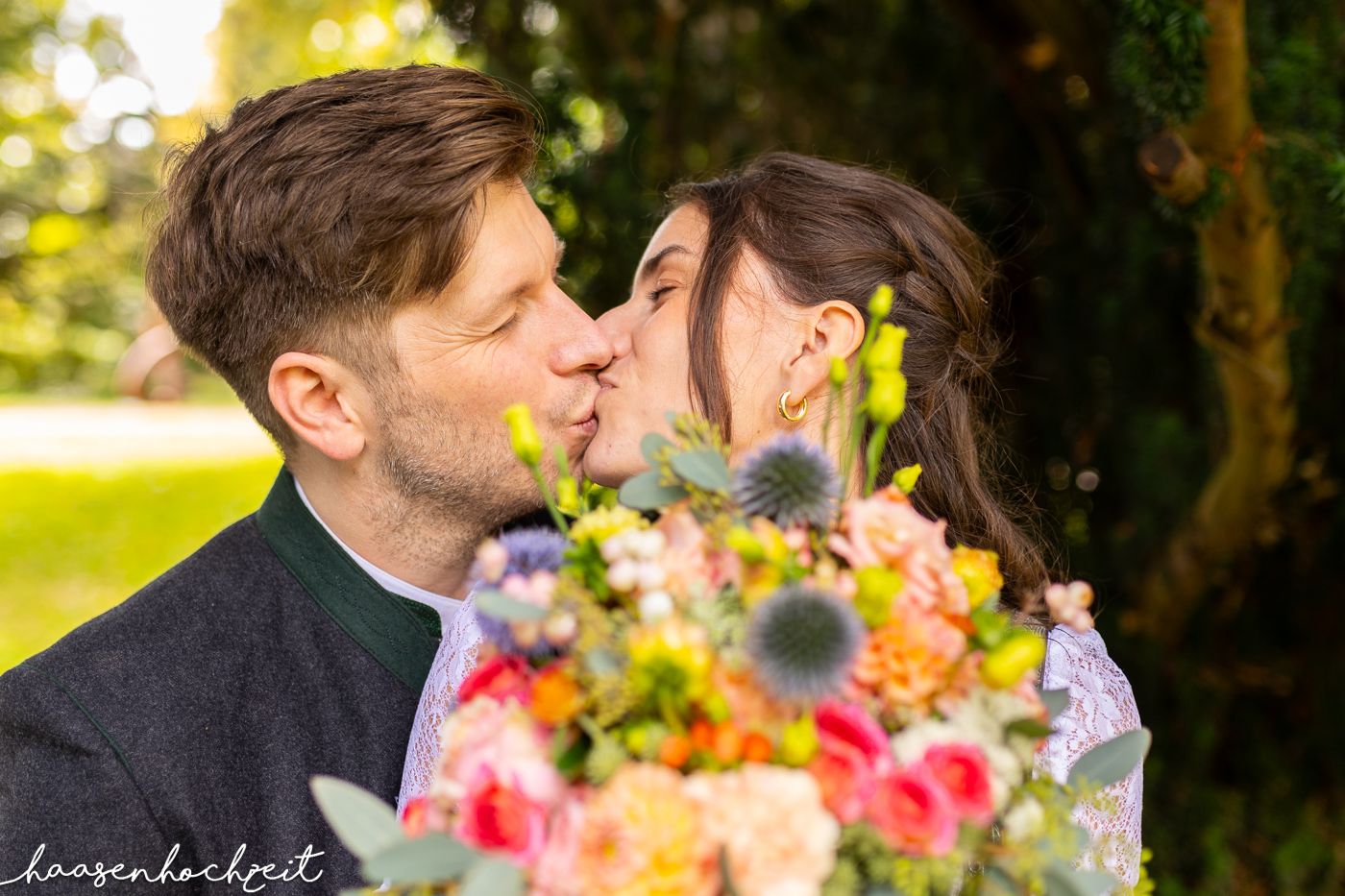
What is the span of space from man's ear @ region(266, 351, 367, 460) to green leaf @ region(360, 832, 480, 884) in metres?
1.31

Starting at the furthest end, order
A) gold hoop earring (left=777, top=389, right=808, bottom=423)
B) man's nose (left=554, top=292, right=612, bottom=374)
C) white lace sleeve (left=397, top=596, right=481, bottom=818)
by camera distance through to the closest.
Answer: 1. man's nose (left=554, top=292, right=612, bottom=374)
2. gold hoop earring (left=777, top=389, right=808, bottom=423)
3. white lace sleeve (left=397, top=596, right=481, bottom=818)

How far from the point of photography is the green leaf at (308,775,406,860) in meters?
1.02

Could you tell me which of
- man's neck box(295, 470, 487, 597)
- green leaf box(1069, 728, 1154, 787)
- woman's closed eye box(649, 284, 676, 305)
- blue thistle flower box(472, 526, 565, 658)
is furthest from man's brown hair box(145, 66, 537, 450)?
green leaf box(1069, 728, 1154, 787)

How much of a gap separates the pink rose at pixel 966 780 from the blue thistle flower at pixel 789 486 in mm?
270

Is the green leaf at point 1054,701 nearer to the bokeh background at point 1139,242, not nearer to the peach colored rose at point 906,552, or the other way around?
the peach colored rose at point 906,552

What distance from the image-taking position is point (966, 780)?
0.97 meters

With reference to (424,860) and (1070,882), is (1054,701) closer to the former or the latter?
(1070,882)

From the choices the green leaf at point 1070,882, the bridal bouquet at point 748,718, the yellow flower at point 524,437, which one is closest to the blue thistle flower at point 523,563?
the bridal bouquet at point 748,718

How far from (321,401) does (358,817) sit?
133 cm

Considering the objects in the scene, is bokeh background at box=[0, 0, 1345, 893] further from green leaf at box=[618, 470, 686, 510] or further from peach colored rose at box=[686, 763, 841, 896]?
peach colored rose at box=[686, 763, 841, 896]

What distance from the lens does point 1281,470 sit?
9.88 feet

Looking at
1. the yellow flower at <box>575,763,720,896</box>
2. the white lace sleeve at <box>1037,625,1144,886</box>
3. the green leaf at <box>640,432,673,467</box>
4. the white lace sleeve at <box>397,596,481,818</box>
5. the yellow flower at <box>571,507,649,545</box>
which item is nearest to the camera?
the yellow flower at <box>575,763,720,896</box>

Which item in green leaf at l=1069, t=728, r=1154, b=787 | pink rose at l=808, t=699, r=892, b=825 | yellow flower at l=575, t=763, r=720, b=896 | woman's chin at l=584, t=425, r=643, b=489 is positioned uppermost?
yellow flower at l=575, t=763, r=720, b=896

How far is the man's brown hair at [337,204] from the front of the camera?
2078 millimetres
